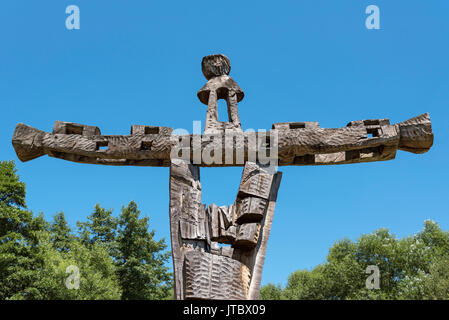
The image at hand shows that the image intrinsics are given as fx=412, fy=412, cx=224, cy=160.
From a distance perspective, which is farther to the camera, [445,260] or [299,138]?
[445,260]

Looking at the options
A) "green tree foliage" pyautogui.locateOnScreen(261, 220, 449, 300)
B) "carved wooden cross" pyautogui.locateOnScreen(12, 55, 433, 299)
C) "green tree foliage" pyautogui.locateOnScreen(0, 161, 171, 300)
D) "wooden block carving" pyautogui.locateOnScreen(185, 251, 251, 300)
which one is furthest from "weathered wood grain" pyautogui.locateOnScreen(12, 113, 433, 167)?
"green tree foliage" pyautogui.locateOnScreen(261, 220, 449, 300)

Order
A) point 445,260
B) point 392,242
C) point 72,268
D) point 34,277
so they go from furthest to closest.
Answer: point 392,242 < point 445,260 < point 72,268 < point 34,277

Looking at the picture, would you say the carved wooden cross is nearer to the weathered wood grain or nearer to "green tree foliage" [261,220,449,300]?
the weathered wood grain

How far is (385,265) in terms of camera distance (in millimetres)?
21875

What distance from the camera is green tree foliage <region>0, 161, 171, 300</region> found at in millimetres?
14023

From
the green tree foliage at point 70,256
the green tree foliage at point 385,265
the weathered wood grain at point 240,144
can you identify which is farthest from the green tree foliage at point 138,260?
the weathered wood grain at point 240,144

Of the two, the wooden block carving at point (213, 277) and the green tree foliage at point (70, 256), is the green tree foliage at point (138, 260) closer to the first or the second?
the green tree foliage at point (70, 256)

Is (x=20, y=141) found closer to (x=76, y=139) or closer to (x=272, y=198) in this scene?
(x=76, y=139)

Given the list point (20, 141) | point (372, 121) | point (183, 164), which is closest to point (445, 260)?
point (372, 121)

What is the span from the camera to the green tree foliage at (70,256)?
14023 millimetres

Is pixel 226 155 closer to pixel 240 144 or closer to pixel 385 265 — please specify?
pixel 240 144

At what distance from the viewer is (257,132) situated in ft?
18.7

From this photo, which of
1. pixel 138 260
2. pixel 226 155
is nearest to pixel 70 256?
pixel 138 260

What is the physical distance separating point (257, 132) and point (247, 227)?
1372 mm
